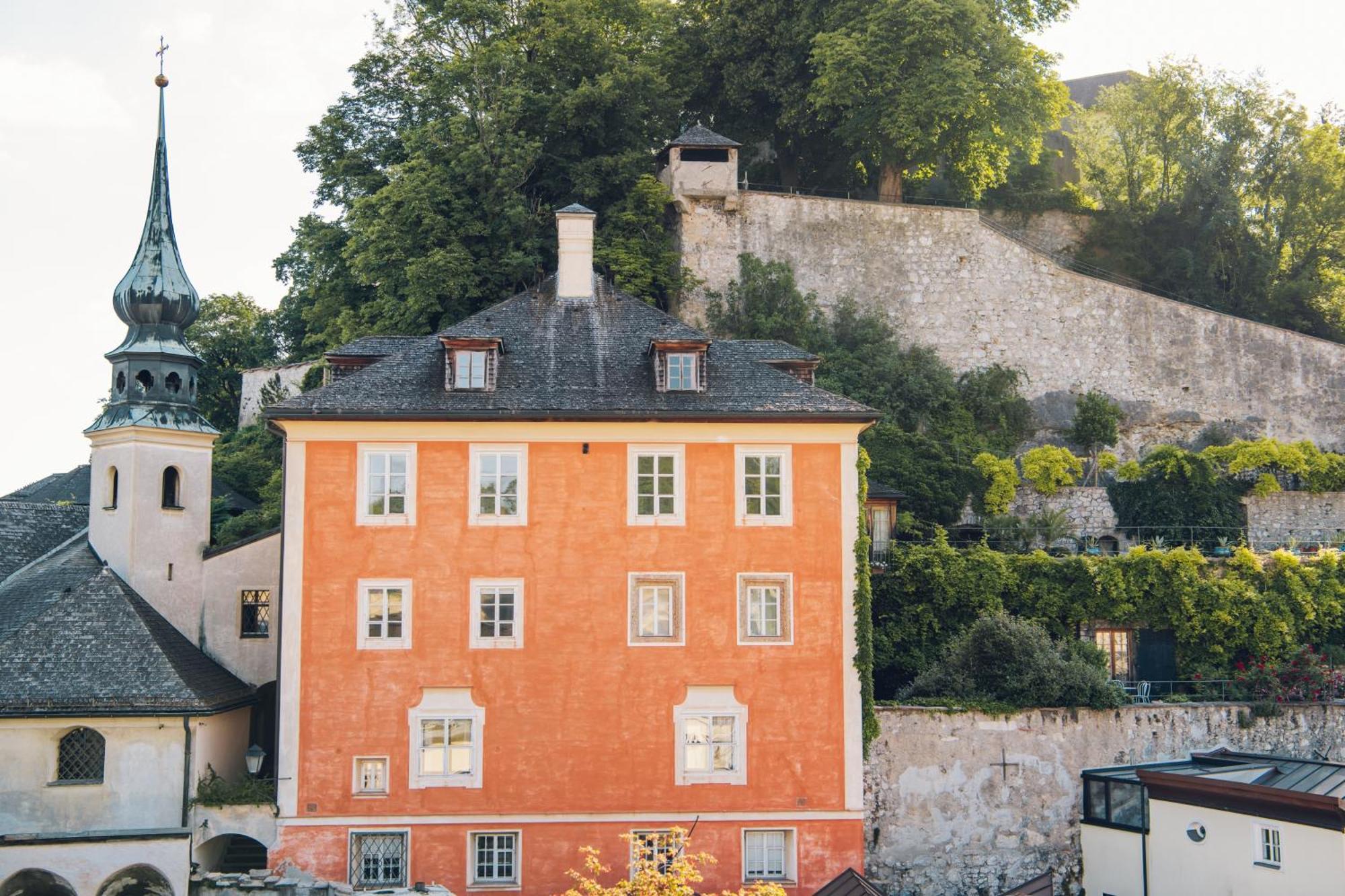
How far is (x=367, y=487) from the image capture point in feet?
93.2

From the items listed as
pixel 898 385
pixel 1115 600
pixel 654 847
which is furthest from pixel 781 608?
A: pixel 898 385

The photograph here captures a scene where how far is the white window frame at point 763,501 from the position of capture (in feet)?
94.3

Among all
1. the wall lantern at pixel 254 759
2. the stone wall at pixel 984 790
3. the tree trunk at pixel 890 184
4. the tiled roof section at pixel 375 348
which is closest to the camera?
the wall lantern at pixel 254 759

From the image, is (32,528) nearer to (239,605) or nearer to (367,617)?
(239,605)

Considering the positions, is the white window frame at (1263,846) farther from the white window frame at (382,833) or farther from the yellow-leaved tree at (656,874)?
the white window frame at (382,833)

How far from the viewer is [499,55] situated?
43.7 meters

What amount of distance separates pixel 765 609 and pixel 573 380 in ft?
19.8

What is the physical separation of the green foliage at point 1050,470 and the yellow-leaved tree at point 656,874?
62.6ft

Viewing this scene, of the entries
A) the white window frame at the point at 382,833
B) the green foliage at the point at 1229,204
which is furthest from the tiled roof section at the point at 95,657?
the green foliage at the point at 1229,204

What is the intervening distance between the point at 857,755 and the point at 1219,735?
9167mm

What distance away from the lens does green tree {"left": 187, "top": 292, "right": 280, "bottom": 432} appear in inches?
2259

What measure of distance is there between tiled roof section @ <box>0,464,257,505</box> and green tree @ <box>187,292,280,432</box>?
7733 millimetres

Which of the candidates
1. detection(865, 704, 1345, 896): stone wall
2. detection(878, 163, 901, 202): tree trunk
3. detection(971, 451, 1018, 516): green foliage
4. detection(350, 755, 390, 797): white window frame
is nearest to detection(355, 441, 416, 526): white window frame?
detection(350, 755, 390, 797): white window frame

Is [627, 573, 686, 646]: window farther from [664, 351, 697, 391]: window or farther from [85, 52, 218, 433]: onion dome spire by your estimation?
[85, 52, 218, 433]: onion dome spire
